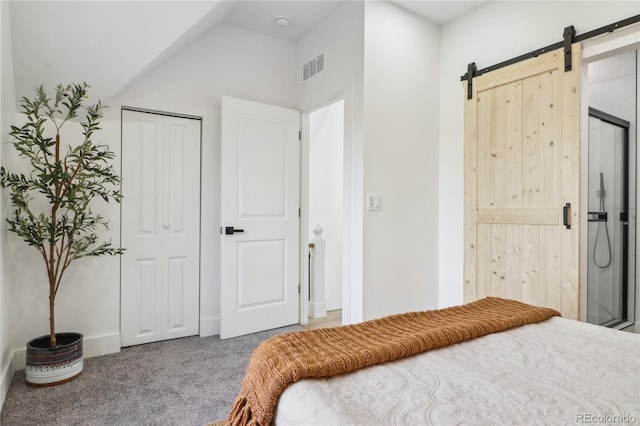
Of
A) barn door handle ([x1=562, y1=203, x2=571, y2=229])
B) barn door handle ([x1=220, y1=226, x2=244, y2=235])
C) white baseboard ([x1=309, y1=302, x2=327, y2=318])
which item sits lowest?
white baseboard ([x1=309, y1=302, x2=327, y2=318])

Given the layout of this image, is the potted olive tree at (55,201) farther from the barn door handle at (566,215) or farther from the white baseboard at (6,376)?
the barn door handle at (566,215)

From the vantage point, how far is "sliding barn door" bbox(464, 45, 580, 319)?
231cm

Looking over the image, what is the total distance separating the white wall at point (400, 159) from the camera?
278cm

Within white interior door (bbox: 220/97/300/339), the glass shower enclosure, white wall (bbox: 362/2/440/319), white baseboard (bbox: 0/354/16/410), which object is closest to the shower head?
the glass shower enclosure

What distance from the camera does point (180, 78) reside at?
3098mm

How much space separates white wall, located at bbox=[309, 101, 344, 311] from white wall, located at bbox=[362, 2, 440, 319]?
Result: 1.33m

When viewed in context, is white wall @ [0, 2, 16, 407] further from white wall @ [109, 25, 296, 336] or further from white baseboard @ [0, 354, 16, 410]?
white wall @ [109, 25, 296, 336]

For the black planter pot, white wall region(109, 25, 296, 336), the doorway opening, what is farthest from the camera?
the doorway opening

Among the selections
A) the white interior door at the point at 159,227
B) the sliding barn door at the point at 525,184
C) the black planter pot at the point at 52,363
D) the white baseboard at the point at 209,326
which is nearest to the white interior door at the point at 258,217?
the white baseboard at the point at 209,326

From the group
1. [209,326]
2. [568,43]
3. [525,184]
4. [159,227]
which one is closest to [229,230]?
[159,227]

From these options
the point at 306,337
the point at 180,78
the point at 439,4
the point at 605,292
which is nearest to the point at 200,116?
the point at 180,78

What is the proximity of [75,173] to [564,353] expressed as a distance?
105 inches

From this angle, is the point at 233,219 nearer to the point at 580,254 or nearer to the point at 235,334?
the point at 235,334

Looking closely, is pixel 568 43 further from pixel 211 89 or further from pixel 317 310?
pixel 317 310
